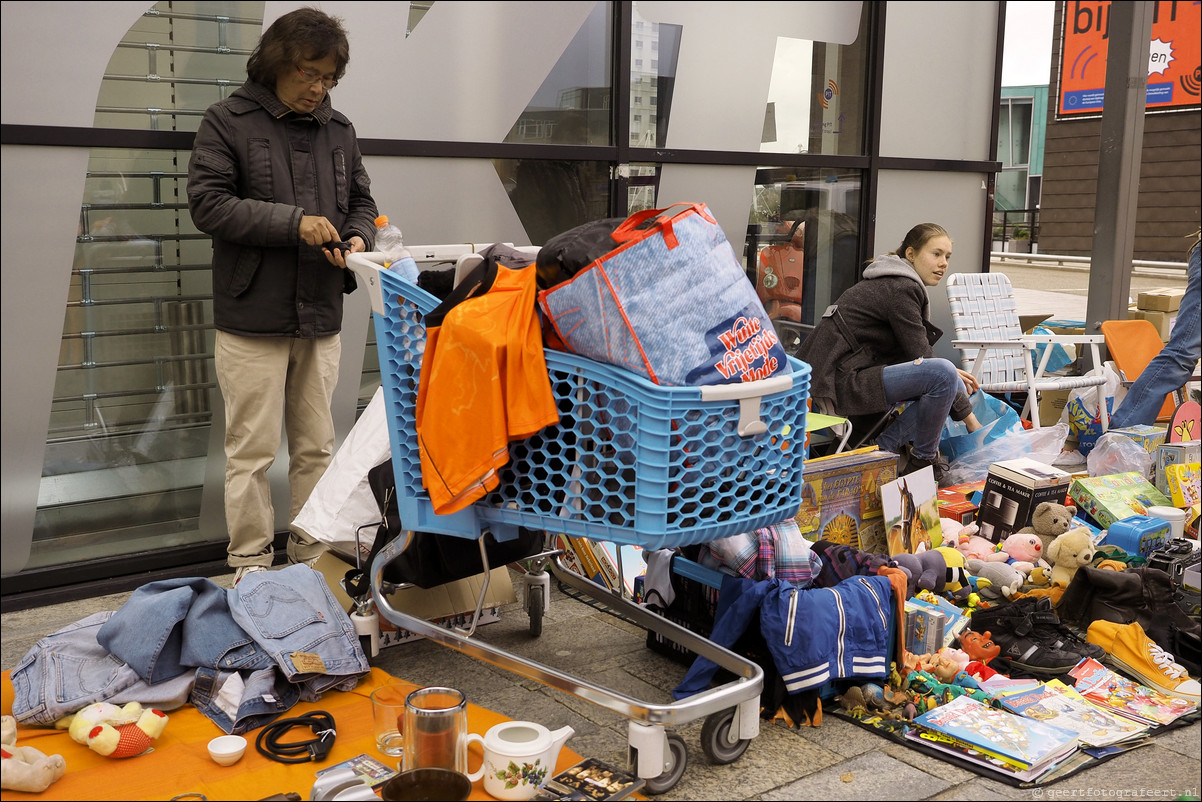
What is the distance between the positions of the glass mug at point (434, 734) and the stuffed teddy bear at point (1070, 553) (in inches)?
93.8

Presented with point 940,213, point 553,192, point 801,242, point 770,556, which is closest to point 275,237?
point 553,192

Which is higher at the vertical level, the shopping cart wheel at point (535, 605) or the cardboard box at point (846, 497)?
the cardboard box at point (846, 497)

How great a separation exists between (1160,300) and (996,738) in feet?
A: 19.3

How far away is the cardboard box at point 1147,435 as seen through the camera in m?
5.47

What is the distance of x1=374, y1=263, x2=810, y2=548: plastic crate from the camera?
8.47 feet

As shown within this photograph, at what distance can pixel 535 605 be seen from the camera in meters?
3.71

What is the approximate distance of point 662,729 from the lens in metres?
2.65

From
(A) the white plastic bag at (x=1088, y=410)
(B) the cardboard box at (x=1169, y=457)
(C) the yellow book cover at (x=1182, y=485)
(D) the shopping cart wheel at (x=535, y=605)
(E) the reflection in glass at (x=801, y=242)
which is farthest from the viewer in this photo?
(A) the white plastic bag at (x=1088, y=410)

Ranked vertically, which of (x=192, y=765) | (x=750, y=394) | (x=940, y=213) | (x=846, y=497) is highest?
(x=940, y=213)

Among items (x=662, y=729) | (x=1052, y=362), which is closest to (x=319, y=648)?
(x=662, y=729)

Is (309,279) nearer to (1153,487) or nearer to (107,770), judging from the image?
(107,770)

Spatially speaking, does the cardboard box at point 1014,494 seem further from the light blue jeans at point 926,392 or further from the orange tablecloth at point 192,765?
the orange tablecloth at point 192,765

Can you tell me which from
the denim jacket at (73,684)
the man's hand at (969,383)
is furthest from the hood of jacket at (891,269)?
the denim jacket at (73,684)

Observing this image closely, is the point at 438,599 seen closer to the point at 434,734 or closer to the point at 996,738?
the point at 434,734
